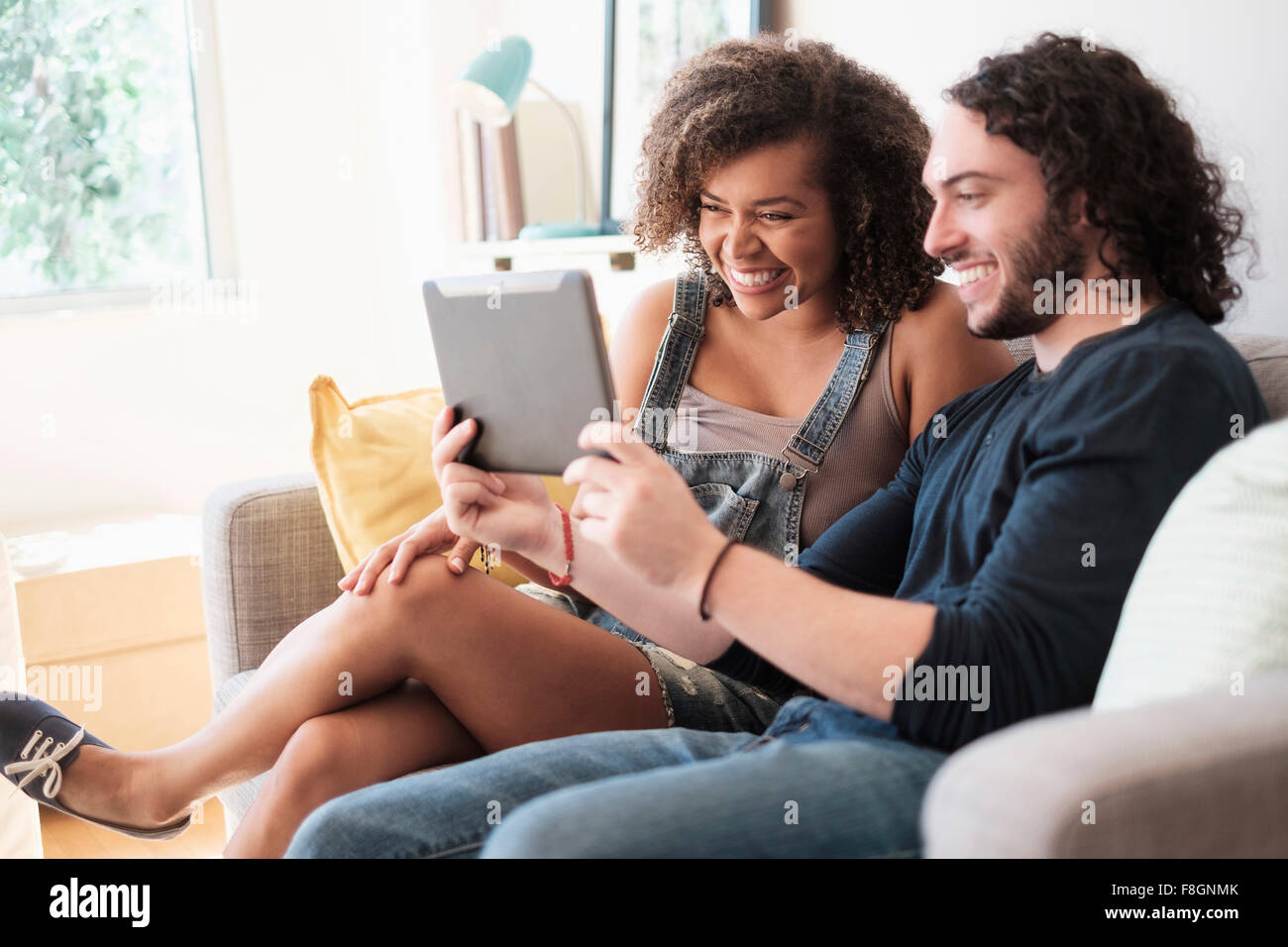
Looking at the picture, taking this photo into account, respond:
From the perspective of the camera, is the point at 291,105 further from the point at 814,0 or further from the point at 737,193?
the point at 737,193

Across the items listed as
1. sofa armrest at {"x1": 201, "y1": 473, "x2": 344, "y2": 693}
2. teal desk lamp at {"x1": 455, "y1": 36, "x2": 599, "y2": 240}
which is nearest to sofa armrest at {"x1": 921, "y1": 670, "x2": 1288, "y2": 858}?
sofa armrest at {"x1": 201, "y1": 473, "x2": 344, "y2": 693}

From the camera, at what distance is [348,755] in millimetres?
1264

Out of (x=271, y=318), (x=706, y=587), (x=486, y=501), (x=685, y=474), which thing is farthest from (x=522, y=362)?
(x=271, y=318)

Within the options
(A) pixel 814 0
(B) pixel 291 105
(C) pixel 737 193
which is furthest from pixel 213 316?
(C) pixel 737 193

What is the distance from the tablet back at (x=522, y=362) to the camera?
1091 mm

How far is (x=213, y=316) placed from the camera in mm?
3369

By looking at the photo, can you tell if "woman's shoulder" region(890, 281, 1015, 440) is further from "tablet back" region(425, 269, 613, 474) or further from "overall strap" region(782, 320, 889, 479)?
"tablet back" region(425, 269, 613, 474)

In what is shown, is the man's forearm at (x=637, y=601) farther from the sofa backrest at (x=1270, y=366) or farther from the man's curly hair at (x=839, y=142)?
the sofa backrest at (x=1270, y=366)

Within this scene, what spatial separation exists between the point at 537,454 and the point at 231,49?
8.61 ft

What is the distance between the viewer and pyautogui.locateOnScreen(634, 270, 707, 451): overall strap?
5.12 feet

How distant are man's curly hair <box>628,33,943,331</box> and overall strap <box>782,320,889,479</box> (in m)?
0.04

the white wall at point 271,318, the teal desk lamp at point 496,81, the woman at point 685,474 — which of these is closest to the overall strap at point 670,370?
the woman at point 685,474

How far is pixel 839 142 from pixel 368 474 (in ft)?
2.50
